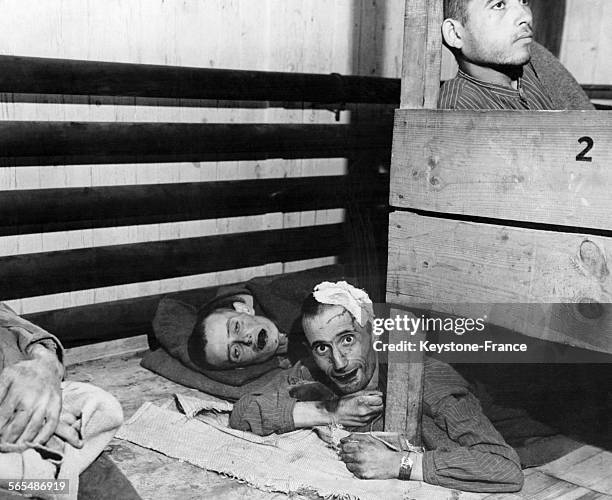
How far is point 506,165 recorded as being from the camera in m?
2.23

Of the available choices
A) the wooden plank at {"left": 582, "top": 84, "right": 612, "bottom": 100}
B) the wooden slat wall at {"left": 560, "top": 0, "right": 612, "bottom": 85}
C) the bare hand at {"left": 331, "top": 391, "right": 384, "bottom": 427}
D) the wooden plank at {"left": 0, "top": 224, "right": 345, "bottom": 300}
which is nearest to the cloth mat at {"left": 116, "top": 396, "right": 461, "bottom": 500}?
the bare hand at {"left": 331, "top": 391, "right": 384, "bottom": 427}

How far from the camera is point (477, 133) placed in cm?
229

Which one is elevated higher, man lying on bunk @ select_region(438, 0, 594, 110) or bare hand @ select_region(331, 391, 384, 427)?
man lying on bunk @ select_region(438, 0, 594, 110)

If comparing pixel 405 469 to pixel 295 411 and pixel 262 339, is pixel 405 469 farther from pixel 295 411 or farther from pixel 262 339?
pixel 262 339

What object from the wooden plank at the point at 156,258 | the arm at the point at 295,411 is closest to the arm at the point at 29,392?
the arm at the point at 295,411

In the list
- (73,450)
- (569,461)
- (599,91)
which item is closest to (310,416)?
(569,461)

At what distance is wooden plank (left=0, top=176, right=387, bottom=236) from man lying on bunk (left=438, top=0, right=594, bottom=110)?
165 centimetres

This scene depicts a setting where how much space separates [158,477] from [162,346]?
120 centimetres

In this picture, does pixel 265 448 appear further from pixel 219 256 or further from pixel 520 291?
pixel 219 256

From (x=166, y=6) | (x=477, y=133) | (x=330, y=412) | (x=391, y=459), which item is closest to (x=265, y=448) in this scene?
(x=330, y=412)

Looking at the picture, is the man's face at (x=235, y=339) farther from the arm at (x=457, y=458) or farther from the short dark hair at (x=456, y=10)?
the short dark hair at (x=456, y=10)

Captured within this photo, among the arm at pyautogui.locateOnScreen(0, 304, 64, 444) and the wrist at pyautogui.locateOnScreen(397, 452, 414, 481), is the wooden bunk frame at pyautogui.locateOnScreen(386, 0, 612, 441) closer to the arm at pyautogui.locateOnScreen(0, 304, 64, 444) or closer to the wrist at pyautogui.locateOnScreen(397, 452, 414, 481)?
the wrist at pyautogui.locateOnScreen(397, 452, 414, 481)

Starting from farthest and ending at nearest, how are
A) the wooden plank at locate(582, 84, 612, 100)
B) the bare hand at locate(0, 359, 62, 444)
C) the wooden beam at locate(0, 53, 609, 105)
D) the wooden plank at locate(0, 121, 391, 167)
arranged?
the wooden plank at locate(582, 84, 612, 100) → the wooden plank at locate(0, 121, 391, 167) → the wooden beam at locate(0, 53, 609, 105) → the bare hand at locate(0, 359, 62, 444)

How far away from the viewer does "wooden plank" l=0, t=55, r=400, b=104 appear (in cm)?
325
